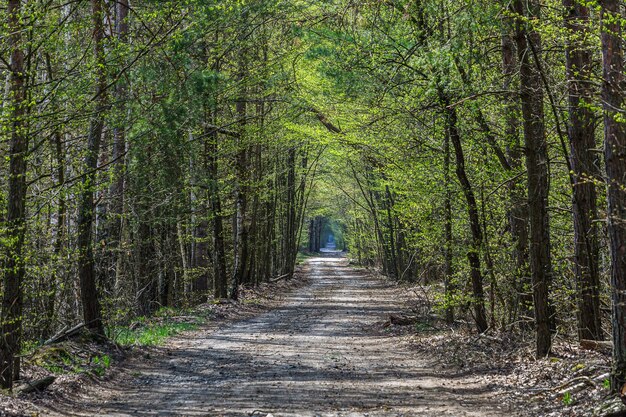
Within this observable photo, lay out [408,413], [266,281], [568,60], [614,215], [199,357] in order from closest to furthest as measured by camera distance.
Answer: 1. [614,215]
2. [408,413]
3. [568,60]
4. [199,357]
5. [266,281]

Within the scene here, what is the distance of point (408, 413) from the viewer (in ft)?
24.4

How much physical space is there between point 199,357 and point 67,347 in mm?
2584

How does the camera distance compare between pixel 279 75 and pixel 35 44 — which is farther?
pixel 279 75

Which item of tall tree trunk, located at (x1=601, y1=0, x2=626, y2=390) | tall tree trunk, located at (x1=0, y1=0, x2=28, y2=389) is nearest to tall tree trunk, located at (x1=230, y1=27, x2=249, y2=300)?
tall tree trunk, located at (x1=0, y1=0, x2=28, y2=389)

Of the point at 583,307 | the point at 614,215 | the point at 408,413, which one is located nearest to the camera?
the point at 614,215

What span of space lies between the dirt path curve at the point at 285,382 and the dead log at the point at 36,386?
17.0 inches

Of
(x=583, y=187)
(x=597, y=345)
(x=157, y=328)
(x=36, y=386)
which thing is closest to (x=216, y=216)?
(x=157, y=328)

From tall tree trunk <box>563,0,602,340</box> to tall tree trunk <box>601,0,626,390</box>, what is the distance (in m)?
1.50

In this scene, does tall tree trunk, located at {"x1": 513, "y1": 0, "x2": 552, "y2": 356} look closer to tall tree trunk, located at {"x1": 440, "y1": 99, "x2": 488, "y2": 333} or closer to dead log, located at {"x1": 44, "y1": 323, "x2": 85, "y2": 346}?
tall tree trunk, located at {"x1": 440, "y1": 99, "x2": 488, "y2": 333}

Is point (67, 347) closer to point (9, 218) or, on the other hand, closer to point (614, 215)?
point (9, 218)

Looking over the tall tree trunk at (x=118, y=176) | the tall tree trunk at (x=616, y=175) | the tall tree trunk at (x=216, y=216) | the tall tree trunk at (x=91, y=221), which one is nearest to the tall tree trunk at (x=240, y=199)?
the tall tree trunk at (x=216, y=216)

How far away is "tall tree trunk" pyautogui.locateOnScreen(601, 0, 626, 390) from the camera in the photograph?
6.70 metres

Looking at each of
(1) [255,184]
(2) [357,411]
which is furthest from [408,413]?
(1) [255,184]

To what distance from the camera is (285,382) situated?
9.37 metres
